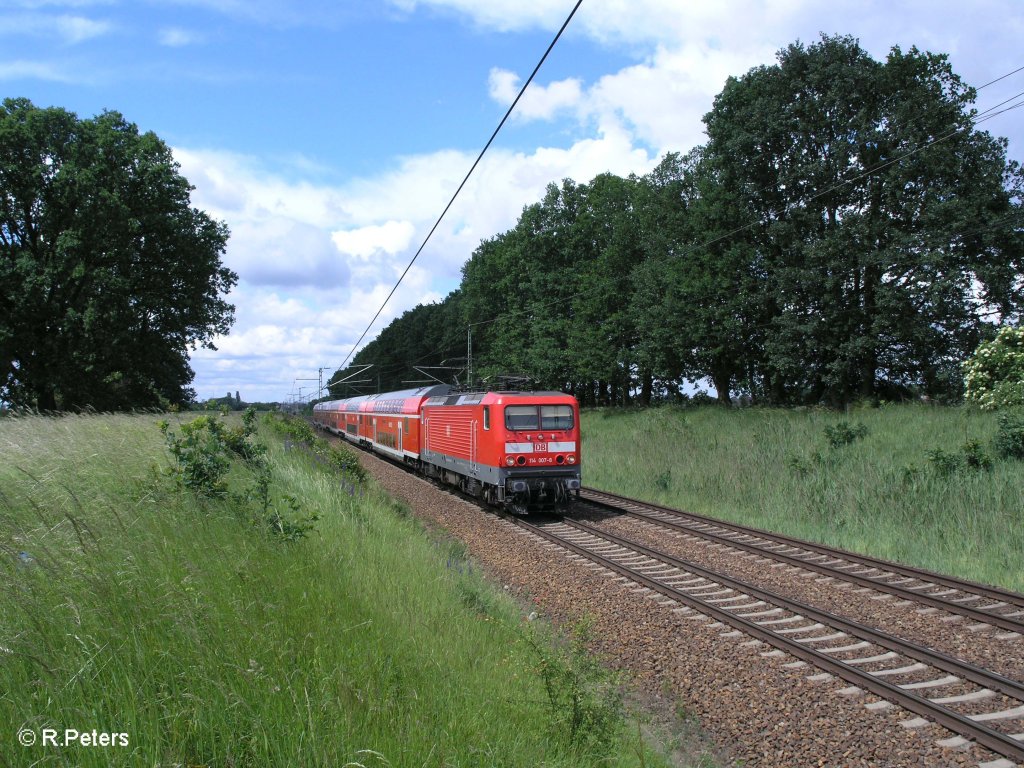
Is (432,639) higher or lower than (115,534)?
lower

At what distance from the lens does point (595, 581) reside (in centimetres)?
933

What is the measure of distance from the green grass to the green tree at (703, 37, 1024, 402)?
3374 mm

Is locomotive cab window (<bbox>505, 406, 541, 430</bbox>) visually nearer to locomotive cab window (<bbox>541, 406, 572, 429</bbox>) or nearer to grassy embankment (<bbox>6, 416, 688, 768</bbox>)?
locomotive cab window (<bbox>541, 406, 572, 429</bbox>)

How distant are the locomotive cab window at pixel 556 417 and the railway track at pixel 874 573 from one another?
2.50m

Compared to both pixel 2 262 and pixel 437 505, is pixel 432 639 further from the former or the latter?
pixel 2 262

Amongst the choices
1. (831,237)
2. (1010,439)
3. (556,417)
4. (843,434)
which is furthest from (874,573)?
(831,237)

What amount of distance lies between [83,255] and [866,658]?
3075 centimetres

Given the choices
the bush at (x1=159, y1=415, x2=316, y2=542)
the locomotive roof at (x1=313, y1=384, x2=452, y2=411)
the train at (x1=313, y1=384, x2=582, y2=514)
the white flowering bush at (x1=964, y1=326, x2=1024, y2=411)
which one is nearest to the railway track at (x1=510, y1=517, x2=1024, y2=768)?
the bush at (x1=159, y1=415, x2=316, y2=542)

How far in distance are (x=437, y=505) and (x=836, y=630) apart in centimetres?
1113

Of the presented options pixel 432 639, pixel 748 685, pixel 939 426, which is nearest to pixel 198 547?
pixel 432 639

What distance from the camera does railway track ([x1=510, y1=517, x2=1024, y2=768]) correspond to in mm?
5012

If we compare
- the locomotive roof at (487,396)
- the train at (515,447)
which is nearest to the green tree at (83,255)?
the locomotive roof at (487,396)

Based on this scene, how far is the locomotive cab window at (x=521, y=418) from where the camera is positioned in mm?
14586

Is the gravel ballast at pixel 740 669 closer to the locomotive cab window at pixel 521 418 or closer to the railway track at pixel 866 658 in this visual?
the railway track at pixel 866 658
